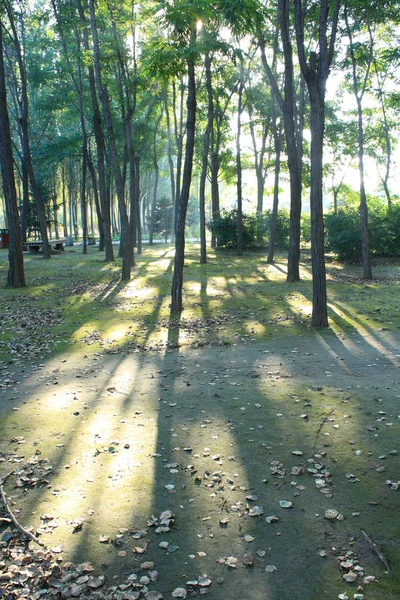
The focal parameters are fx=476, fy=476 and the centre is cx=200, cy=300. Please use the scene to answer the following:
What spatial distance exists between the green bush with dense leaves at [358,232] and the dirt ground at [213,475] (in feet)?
60.1

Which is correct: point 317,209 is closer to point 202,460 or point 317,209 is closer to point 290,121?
point 290,121

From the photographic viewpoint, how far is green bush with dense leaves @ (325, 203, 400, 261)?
26.2 m

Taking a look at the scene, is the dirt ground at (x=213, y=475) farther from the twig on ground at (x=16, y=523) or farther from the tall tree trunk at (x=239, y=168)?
the tall tree trunk at (x=239, y=168)

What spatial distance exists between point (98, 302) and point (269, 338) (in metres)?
6.75

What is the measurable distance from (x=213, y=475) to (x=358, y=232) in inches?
901

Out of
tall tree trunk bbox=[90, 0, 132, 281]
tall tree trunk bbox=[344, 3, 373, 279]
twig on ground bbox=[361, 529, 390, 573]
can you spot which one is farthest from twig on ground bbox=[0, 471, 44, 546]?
tall tree trunk bbox=[344, 3, 373, 279]

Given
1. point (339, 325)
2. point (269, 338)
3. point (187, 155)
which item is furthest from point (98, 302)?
point (339, 325)

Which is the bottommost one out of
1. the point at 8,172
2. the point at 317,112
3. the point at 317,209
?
the point at 317,209

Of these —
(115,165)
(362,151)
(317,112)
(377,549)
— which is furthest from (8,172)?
(377,549)

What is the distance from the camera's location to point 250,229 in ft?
111

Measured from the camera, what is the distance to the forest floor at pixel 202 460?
3.85 meters

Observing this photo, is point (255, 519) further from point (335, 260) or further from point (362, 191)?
point (335, 260)

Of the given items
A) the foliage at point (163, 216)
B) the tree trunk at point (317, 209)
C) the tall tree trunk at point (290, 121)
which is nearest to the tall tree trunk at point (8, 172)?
the tall tree trunk at point (290, 121)

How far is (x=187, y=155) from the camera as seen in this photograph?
12.7 m
